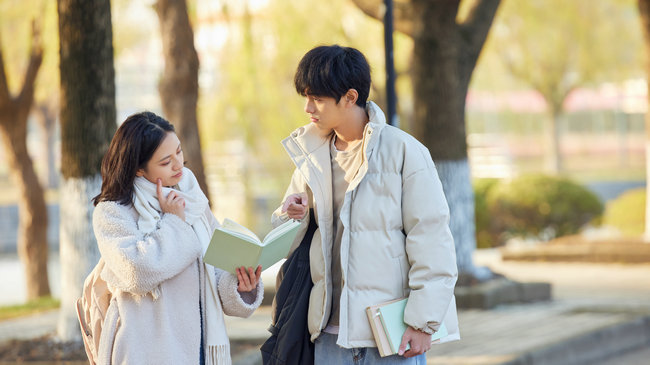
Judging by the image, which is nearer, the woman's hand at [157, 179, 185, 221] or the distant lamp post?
the woman's hand at [157, 179, 185, 221]

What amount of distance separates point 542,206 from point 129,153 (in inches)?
620

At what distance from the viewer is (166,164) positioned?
3561mm

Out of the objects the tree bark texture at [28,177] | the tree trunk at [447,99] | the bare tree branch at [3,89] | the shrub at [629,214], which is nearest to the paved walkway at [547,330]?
the tree trunk at [447,99]

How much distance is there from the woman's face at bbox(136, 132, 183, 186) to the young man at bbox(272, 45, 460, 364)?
484 millimetres

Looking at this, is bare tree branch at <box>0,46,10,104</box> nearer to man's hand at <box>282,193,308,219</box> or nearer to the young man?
man's hand at <box>282,193,308,219</box>

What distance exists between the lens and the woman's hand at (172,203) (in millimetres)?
3523

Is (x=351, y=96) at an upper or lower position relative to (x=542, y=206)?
upper

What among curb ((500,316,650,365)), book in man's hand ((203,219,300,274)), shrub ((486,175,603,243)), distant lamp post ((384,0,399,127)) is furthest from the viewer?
shrub ((486,175,603,243))

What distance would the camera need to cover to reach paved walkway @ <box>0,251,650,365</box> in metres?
7.32

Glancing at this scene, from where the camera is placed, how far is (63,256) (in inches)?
301

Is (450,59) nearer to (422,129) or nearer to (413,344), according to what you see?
(422,129)

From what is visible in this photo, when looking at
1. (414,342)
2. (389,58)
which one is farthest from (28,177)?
(414,342)

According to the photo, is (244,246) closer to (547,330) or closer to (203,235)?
(203,235)

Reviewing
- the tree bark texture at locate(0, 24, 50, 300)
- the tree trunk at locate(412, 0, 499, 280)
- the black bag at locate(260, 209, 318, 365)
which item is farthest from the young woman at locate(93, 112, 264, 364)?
the tree bark texture at locate(0, 24, 50, 300)
